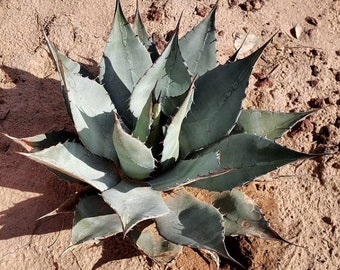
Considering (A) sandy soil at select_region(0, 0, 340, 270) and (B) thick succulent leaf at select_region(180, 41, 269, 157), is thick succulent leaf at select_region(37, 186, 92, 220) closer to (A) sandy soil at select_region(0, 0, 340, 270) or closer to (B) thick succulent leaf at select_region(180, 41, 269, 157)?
(A) sandy soil at select_region(0, 0, 340, 270)

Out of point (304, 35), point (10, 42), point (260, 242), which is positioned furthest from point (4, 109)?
point (304, 35)

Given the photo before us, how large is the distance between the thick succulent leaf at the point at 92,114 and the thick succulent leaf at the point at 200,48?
1.21ft

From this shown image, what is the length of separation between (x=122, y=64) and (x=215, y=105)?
405 mm

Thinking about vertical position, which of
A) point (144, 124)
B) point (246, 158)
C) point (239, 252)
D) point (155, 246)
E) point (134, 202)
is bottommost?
point (239, 252)

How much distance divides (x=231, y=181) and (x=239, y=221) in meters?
0.20

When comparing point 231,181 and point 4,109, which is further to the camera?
point 4,109

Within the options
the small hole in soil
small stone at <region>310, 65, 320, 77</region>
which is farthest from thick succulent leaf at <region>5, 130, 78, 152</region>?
small stone at <region>310, 65, 320, 77</region>

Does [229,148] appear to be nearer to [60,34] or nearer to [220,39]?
[220,39]

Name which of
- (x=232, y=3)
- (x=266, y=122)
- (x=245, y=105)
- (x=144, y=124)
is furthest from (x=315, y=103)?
(x=144, y=124)

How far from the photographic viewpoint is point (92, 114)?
1.95 meters

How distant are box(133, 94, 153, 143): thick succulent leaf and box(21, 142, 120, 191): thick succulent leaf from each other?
198 millimetres

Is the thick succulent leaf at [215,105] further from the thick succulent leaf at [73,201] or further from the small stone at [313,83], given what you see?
the small stone at [313,83]

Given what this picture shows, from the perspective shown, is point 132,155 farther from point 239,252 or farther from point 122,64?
point 239,252

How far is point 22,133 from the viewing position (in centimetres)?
246
